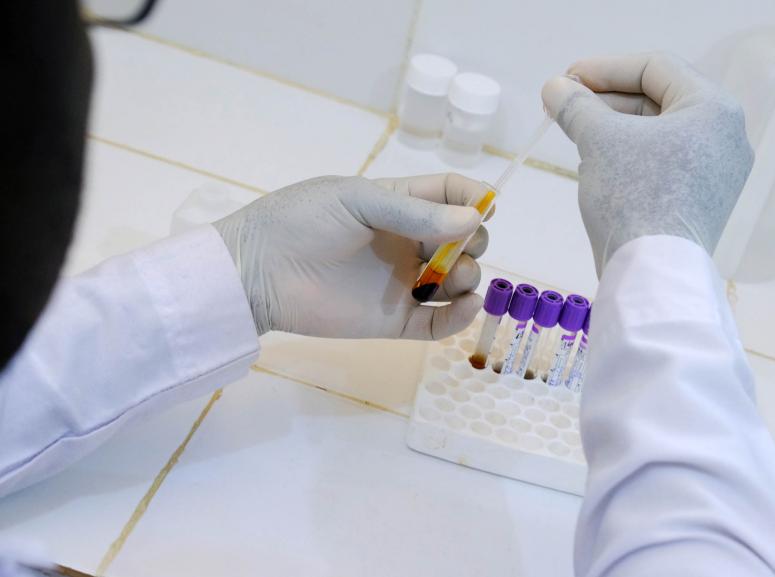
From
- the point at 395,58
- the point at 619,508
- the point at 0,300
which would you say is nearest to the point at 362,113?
the point at 395,58

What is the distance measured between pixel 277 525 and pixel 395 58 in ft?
2.50

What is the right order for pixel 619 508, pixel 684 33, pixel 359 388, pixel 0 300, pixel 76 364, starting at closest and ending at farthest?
pixel 0 300 < pixel 619 508 < pixel 76 364 < pixel 359 388 < pixel 684 33

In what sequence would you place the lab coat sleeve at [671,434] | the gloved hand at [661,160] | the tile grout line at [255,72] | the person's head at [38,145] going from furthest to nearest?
the tile grout line at [255,72], the gloved hand at [661,160], the lab coat sleeve at [671,434], the person's head at [38,145]

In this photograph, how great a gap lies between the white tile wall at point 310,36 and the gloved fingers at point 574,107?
1.62 feet

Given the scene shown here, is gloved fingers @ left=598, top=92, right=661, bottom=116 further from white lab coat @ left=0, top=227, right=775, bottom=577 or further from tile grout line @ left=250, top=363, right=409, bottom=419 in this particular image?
tile grout line @ left=250, top=363, right=409, bottom=419

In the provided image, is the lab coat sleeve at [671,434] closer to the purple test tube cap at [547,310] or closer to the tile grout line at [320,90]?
the purple test tube cap at [547,310]

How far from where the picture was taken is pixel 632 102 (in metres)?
0.79

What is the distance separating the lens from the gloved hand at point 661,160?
0.64 metres

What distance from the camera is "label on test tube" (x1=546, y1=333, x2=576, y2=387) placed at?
0.85 m

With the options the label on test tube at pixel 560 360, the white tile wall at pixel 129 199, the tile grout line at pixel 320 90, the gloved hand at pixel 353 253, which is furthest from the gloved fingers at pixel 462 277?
the tile grout line at pixel 320 90

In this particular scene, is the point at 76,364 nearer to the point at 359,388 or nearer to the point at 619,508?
the point at 359,388

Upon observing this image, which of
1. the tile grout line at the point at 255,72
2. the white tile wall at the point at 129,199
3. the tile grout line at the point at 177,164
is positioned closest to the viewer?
the white tile wall at the point at 129,199

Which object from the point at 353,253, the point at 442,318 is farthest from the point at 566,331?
the point at 353,253

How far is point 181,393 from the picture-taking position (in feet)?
2.39
